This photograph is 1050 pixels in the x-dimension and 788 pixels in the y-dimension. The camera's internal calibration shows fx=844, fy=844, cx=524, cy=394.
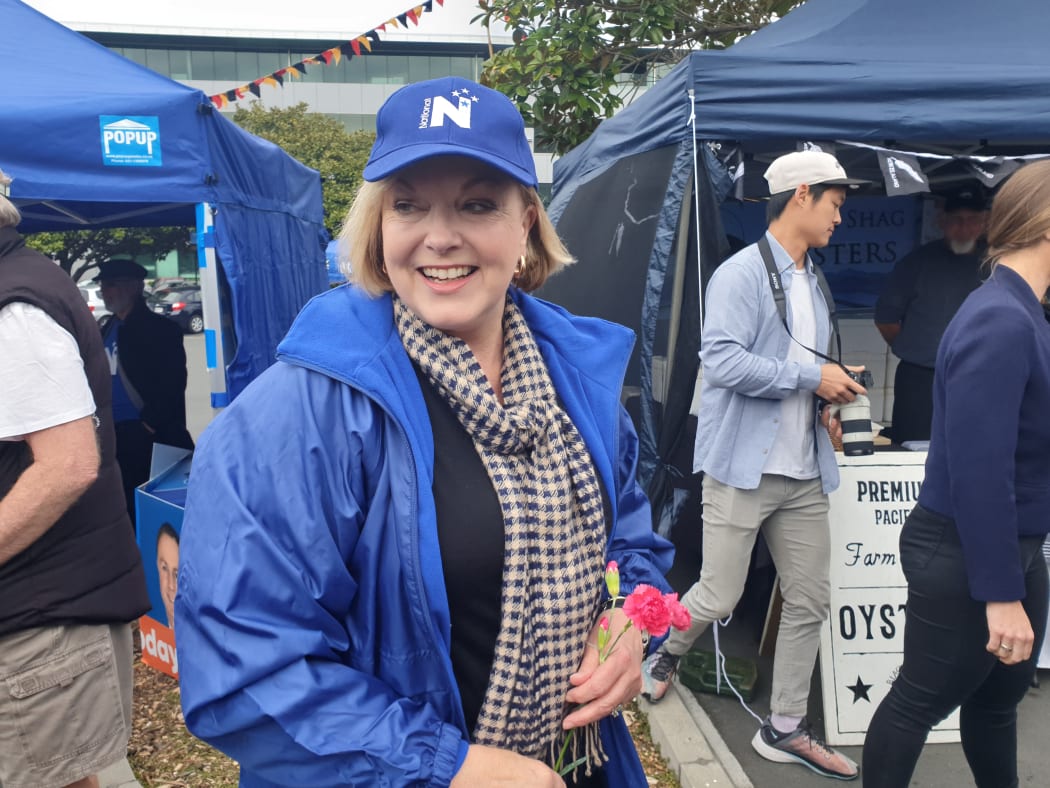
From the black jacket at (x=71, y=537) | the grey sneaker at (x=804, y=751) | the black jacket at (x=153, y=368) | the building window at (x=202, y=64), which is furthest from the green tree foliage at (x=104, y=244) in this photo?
the building window at (x=202, y=64)

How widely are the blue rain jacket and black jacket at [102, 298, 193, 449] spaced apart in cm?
409

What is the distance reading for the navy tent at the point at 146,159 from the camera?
3402 millimetres

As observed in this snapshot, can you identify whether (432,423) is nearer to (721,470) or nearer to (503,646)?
(503,646)

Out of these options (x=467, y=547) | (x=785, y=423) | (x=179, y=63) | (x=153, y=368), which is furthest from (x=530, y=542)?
(x=179, y=63)

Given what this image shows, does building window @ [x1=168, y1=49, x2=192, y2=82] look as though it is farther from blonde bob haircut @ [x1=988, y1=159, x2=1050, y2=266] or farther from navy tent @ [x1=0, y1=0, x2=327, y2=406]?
blonde bob haircut @ [x1=988, y1=159, x2=1050, y2=266]

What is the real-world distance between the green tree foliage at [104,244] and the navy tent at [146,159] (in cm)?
1542

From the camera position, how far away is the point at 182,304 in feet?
87.2

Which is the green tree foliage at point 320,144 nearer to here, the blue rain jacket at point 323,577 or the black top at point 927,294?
the black top at point 927,294

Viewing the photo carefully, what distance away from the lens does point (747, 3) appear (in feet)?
25.7

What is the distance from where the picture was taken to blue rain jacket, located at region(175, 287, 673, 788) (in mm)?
1090

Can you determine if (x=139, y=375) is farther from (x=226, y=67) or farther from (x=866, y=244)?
(x=226, y=67)

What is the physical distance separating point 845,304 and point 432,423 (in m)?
5.98

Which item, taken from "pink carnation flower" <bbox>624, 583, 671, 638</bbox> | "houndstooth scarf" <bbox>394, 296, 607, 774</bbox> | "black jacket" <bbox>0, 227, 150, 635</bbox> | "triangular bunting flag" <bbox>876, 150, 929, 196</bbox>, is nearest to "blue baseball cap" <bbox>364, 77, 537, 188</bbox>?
"houndstooth scarf" <bbox>394, 296, 607, 774</bbox>

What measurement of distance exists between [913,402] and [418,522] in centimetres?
414
